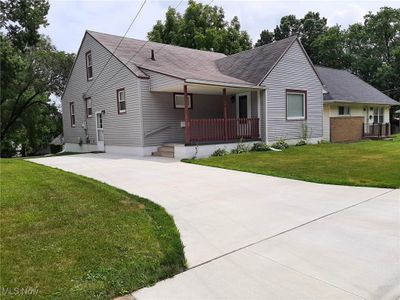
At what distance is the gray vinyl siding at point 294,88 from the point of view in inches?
645

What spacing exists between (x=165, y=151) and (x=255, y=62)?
291 inches

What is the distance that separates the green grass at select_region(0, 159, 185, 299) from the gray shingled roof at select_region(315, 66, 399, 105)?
18.1 metres

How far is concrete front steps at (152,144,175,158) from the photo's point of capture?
543 inches

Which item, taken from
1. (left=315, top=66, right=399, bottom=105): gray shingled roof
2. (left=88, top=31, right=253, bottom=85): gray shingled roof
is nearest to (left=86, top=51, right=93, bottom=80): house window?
(left=88, top=31, right=253, bottom=85): gray shingled roof

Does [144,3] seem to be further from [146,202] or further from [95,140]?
[95,140]

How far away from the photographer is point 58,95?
33.2m

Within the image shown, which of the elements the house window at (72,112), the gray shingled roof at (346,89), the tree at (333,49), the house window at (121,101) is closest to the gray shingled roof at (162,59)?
the house window at (121,101)

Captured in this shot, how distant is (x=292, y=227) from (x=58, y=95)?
32.9 m

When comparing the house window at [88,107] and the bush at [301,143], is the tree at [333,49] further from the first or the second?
the house window at [88,107]

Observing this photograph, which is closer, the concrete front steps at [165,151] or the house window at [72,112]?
the concrete front steps at [165,151]

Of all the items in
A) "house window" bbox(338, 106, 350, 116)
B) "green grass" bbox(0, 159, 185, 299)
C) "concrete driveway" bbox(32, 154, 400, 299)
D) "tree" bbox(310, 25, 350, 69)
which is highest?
"tree" bbox(310, 25, 350, 69)

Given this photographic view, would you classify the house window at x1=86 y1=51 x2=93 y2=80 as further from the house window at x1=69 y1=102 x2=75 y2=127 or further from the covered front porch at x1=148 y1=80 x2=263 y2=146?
the covered front porch at x1=148 y1=80 x2=263 y2=146

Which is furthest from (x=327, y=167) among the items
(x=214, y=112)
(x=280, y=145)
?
(x=214, y=112)

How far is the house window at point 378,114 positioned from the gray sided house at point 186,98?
25.0 feet
